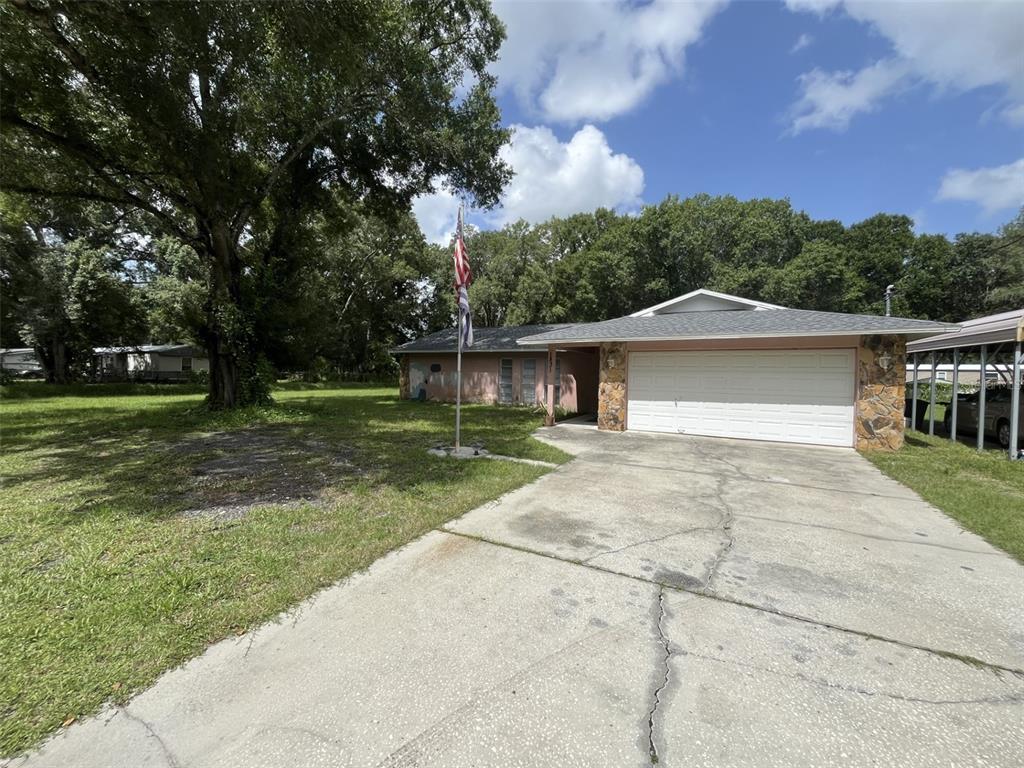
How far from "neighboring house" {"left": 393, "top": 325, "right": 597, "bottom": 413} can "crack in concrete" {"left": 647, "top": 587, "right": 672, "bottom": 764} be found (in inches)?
495

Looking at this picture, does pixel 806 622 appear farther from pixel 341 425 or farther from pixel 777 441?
pixel 341 425

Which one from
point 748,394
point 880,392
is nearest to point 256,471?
point 748,394

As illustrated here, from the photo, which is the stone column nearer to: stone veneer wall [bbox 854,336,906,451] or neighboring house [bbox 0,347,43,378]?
stone veneer wall [bbox 854,336,906,451]

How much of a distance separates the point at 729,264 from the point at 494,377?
20.3 m

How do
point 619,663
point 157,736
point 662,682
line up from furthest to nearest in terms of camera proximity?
1. point 619,663
2. point 662,682
3. point 157,736

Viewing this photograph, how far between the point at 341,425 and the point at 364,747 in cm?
996

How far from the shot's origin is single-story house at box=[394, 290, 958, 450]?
8.26 meters

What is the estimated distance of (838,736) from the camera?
1.87 metres

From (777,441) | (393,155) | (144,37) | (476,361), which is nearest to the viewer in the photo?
(144,37)

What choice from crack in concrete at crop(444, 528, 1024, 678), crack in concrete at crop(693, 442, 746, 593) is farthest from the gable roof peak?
crack in concrete at crop(444, 528, 1024, 678)

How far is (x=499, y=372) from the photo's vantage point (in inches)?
685

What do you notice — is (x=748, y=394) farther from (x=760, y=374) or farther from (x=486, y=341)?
A: (x=486, y=341)

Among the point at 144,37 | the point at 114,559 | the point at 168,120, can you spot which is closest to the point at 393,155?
the point at 168,120

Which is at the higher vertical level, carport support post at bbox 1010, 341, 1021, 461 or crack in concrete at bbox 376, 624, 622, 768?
carport support post at bbox 1010, 341, 1021, 461
